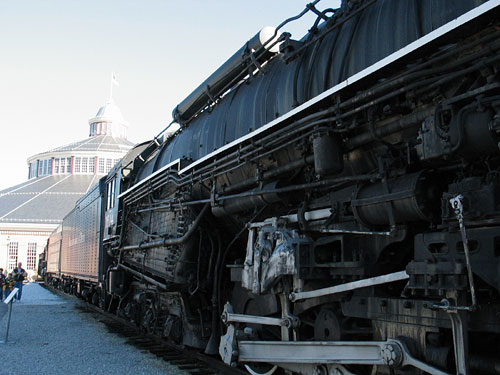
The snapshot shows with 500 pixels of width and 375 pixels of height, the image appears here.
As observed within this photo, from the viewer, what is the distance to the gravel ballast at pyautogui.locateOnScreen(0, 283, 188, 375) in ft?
22.3

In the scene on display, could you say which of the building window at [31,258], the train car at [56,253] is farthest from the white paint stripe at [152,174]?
the building window at [31,258]

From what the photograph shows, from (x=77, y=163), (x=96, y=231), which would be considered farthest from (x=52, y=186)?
(x=96, y=231)

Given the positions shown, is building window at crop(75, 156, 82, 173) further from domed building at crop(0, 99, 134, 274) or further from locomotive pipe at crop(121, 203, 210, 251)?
locomotive pipe at crop(121, 203, 210, 251)

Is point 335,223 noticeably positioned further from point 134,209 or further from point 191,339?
point 134,209

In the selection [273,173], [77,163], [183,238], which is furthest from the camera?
[77,163]

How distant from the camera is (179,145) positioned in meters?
8.22

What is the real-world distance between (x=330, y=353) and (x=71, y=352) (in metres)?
5.68

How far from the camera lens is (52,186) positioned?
6569 centimetres

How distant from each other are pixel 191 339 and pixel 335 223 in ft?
13.5

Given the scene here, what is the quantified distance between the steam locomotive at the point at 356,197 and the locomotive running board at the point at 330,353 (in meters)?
0.01

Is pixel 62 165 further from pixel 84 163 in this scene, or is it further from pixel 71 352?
pixel 71 352

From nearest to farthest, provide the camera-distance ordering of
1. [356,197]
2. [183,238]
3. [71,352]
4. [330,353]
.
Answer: [356,197] → [330,353] → [183,238] → [71,352]

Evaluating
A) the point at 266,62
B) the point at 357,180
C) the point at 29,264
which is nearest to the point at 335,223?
the point at 357,180

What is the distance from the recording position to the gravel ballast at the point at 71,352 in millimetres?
6789
